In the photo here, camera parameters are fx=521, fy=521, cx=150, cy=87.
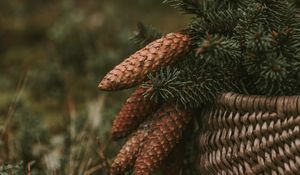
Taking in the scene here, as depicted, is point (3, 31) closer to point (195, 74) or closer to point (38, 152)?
point (38, 152)

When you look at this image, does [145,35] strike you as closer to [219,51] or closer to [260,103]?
[219,51]

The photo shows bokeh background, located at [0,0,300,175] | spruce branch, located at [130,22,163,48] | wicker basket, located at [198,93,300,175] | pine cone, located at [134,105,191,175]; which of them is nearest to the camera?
wicker basket, located at [198,93,300,175]

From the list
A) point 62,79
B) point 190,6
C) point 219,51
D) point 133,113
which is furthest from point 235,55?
point 62,79

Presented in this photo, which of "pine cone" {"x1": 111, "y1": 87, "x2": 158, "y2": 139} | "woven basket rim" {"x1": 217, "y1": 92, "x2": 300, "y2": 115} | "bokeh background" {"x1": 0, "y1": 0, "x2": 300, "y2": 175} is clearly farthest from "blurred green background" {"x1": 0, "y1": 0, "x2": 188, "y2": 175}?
"woven basket rim" {"x1": 217, "y1": 92, "x2": 300, "y2": 115}

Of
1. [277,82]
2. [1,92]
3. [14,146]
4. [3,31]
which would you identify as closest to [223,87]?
[277,82]

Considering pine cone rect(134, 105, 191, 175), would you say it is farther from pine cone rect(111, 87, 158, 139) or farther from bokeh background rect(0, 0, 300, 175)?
bokeh background rect(0, 0, 300, 175)

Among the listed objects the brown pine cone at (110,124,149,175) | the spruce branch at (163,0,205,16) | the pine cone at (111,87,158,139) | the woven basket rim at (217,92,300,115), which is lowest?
the brown pine cone at (110,124,149,175)

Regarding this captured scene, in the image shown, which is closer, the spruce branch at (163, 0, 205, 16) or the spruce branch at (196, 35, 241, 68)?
the spruce branch at (196, 35, 241, 68)
